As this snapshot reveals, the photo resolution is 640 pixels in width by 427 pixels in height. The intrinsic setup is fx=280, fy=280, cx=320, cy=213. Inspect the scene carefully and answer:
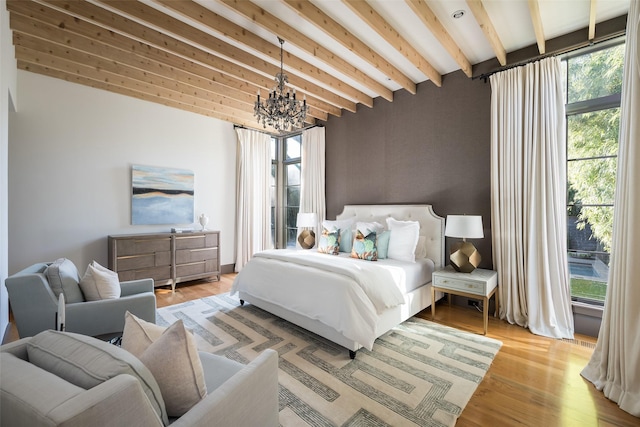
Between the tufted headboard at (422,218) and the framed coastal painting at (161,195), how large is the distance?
3.00 metres

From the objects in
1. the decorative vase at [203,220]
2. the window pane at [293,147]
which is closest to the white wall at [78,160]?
the decorative vase at [203,220]

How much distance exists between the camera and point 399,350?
8.28 feet

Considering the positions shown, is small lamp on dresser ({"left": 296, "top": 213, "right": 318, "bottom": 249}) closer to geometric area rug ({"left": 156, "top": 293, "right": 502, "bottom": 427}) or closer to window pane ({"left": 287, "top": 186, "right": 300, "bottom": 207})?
window pane ({"left": 287, "top": 186, "right": 300, "bottom": 207})

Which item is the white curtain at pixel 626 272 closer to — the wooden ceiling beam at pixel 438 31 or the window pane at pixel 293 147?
the wooden ceiling beam at pixel 438 31

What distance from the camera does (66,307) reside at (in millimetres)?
1937

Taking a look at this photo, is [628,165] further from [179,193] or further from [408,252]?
[179,193]

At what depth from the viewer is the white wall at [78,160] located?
11.5ft

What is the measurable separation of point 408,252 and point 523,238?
4.00 feet

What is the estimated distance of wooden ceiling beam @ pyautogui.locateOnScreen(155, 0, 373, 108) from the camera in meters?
2.37

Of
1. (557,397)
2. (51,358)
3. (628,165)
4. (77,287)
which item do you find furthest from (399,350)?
(77,287)

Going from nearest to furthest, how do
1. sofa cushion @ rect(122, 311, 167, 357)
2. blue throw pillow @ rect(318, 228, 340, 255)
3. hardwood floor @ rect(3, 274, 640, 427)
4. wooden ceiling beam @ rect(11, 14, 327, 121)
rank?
sofa cushion @ rect(122, 311, 167, 357) → hardwood floor @ rect(3, 274, 640, 427) → wooden ceiling beam @ rect(11, 14, 327, 121) → blue throw pillow @ rect(318, 228, 340, 255)

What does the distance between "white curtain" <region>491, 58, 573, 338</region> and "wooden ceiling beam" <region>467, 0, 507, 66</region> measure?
22cm

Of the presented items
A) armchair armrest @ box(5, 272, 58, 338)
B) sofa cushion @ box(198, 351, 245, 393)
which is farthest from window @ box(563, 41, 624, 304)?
armchair armrest @ box(5, 272, 58, 338)

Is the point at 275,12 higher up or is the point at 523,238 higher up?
the point at 275,12
